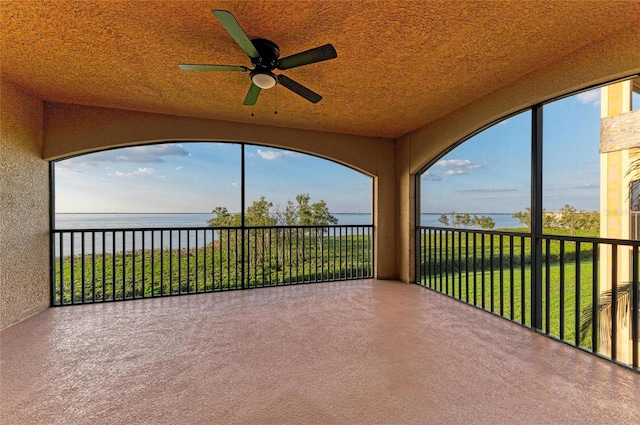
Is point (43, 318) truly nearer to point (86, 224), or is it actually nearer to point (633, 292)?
point (86, 224)

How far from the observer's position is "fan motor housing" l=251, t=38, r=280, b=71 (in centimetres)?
207

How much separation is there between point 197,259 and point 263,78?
3.17 meters

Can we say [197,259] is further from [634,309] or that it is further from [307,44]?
[634,309]

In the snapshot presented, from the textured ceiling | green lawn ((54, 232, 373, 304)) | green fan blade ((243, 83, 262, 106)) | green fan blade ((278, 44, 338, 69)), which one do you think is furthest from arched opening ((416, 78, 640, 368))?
green fan blade ((243, 83, 262, 106))

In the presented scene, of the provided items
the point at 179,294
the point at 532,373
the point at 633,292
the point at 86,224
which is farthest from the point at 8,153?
the point at 633,292

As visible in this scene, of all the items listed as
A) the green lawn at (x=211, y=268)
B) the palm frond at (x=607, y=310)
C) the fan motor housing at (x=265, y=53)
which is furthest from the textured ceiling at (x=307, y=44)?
the green lawn at (x=211, y=268)

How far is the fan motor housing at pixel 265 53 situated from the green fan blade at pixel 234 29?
0.08m

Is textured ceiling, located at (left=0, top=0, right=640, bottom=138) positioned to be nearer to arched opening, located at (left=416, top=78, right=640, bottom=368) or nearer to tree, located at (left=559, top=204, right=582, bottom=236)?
arched opening, located at (left=416, top=78, right=640, bottom=368)

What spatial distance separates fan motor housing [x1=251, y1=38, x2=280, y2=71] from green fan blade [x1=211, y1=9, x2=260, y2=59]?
0.27 feet

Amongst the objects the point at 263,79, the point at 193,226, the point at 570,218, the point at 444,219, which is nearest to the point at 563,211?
the point at 570,218

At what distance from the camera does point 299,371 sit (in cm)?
200

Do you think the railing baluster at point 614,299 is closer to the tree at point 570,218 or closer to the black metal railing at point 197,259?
the tree at point 570,218

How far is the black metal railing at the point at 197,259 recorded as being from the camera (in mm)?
3619

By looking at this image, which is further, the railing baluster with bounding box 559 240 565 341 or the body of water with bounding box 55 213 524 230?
the body of water with bounding box 55 213 524 230
